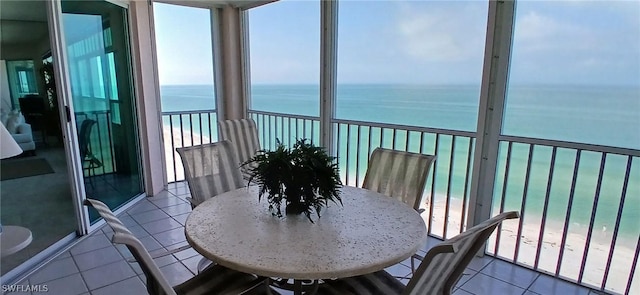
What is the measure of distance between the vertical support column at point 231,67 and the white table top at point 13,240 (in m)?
3.03

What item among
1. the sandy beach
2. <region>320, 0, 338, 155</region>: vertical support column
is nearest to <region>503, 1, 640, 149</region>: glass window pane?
the sandy beach

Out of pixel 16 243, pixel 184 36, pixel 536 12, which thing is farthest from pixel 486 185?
pixel 184 36

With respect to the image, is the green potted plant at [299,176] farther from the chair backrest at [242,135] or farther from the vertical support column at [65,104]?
the vertical support column at [65,104]

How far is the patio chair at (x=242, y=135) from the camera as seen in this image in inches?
127

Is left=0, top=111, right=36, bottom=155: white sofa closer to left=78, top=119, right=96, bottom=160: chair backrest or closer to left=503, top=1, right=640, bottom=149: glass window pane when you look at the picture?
left=78, top=119, right=96, bottom=160: chair backrest

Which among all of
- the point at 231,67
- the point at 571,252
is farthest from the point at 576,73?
the point at 231,67

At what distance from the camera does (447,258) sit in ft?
3.58

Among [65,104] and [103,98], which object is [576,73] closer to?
[65,104]

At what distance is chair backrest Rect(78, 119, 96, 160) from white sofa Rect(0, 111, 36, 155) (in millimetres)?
381

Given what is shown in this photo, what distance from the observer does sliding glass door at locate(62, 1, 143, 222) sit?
2.96 m

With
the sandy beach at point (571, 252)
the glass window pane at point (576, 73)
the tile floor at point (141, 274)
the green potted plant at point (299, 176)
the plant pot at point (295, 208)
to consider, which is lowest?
the tile floor at point (141, 274)

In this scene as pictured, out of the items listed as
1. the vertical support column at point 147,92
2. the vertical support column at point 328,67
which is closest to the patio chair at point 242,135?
the vertical support column at point 328,67

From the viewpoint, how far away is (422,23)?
310 cm

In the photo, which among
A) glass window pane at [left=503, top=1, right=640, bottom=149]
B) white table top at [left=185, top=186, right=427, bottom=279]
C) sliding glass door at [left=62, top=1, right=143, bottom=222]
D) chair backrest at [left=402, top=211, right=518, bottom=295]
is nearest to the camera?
chair backrest at [left=402, top=211, right=518, bottom=295]
